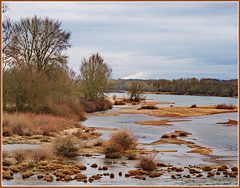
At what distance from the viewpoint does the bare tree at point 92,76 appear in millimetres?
56219

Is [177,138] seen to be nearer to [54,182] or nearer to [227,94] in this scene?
[54,182]

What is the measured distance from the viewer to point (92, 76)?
185ft

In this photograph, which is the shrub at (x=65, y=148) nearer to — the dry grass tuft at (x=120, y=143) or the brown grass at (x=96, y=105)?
the dry grass tuft at (x=120, y=143)

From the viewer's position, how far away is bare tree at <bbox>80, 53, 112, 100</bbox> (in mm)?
56219

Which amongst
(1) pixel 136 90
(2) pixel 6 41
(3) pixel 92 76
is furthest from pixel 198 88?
(2) pixel 6 41

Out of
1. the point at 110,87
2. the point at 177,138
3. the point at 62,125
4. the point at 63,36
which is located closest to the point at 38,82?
the point at 62,125

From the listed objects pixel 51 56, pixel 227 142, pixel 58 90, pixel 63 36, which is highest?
pixel 63 36

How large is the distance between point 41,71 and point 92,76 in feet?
76.0

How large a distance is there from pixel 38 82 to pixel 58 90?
24.0 ft

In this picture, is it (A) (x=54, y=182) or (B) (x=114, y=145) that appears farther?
(B) (x=114, y=145)

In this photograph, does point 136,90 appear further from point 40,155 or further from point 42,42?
point 40,155

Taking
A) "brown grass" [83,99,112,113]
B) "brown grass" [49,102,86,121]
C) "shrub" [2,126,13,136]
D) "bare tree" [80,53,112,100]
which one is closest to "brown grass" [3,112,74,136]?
"shrub" [2,126,13,136]

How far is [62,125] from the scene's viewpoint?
88.0ft

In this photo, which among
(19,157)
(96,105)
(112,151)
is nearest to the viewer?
(19,157)
